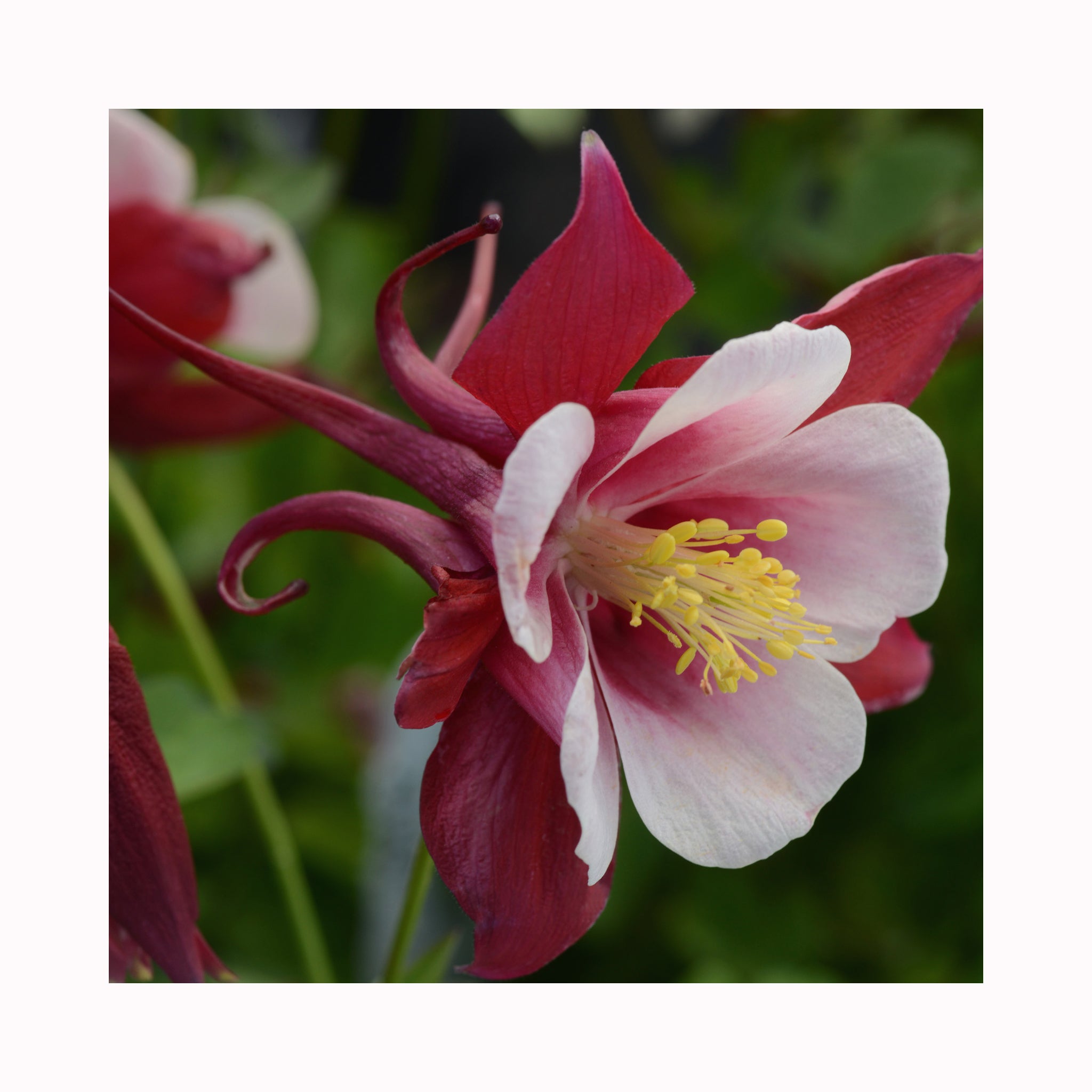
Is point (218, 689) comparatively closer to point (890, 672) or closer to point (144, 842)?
point (144, 842)

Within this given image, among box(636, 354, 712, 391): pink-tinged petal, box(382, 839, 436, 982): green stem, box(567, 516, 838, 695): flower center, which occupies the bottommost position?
box(382, 839, 436, 982): green stem

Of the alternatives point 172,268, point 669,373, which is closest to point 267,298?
point 172,268

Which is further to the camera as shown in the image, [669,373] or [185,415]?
[185,415]

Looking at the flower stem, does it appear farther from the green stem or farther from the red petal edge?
the red petal edge

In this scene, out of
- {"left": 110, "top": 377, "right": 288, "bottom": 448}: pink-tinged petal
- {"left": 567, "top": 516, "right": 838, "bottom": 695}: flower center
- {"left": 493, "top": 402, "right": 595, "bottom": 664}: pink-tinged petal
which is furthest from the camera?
{"left": 110, "top": 377, "right": 288, "bottom": 448}: pink-tinged petal

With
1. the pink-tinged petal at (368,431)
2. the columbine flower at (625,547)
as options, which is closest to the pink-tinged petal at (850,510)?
the columbine flower at (625,547)

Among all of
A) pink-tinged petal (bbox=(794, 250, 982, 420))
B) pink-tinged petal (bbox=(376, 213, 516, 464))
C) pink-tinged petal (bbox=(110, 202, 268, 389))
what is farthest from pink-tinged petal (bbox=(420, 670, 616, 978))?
pink-tinged petal (bbox=(110, 202, 268, 389))

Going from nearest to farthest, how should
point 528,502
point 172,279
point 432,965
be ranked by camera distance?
point 528,502
point 432,965
point 172,279
